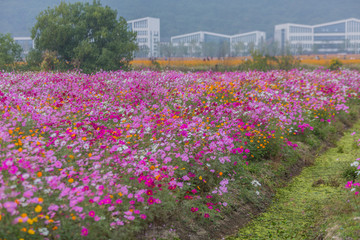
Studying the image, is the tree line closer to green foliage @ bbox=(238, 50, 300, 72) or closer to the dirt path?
green foliage @ bbox=(238, 50, 300, 72)

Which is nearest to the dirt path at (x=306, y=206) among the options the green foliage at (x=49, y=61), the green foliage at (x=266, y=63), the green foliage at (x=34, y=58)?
the green foliage at (x=266, y=63)

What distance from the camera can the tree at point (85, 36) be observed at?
71.6 ft

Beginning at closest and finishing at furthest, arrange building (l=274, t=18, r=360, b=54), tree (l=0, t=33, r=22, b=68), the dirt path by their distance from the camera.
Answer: the dirt path → tree (l=0, t=33, r=22, b=68) → building (l=274, t=18, r=360, b=54)

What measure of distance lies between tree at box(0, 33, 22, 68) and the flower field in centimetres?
1343

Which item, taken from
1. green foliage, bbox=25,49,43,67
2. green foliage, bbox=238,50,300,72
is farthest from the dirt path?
green foliage, bbox=25,49,43,67

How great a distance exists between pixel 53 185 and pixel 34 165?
37 cm

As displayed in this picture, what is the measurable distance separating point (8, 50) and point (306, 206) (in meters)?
22.5

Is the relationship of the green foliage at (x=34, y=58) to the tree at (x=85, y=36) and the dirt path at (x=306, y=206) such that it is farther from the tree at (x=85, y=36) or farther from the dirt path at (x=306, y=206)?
the dirt path at (x=306, y=206)

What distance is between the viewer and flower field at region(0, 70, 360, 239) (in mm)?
3572

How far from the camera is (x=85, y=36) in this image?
2317cm

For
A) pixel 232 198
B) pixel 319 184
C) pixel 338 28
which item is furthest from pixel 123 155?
pixel 338 28

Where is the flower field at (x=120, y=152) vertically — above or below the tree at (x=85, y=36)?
below

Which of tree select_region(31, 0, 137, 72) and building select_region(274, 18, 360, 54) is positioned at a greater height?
building select_region(274, 18, 360, 54)

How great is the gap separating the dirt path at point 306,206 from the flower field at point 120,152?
2.30 ft
